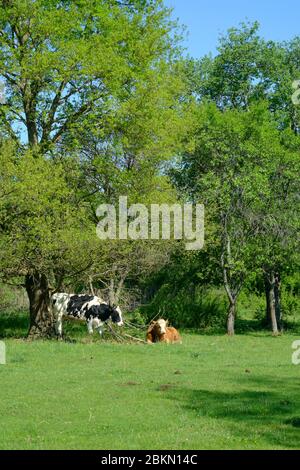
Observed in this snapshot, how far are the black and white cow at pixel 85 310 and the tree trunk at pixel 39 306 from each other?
335 mm

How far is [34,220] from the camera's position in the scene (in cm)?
2464

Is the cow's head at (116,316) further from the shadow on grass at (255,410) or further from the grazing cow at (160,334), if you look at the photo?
the shadow on grass at (255,410)

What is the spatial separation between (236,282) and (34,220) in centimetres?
1242

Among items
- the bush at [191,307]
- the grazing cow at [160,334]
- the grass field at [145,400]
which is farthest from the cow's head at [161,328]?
the bush at [191,307]

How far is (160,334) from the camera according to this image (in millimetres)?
26719

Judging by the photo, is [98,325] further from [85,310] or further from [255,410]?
[255,410]

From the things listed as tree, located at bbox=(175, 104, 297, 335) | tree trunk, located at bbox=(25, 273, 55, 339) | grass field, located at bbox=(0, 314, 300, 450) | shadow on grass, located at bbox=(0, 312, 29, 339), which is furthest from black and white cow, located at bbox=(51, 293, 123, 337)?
tree, located at bbox=(175, 104, 297, 335)

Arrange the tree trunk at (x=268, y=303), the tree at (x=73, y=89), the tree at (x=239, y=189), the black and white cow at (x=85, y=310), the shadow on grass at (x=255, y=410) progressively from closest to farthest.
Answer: the shadow on grass at (x=255, y=410) → the tree at (x=73, y=89) → the black and white cow at (x=85, y=310) → the tree at (x=239, y=189) → the tree trunk at (x=268, y=303)

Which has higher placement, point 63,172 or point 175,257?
point 63,172

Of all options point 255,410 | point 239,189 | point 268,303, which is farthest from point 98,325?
point 255,410

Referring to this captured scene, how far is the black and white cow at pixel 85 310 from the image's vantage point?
27.1m

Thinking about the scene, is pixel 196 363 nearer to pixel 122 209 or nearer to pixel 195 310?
pixel 122 209
